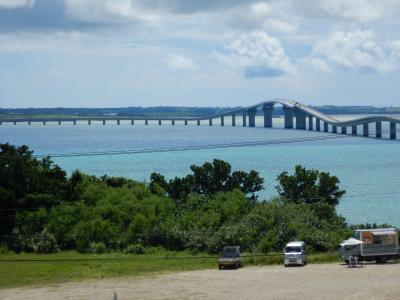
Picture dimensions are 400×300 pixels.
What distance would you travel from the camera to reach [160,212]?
158 ft

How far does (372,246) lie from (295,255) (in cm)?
365

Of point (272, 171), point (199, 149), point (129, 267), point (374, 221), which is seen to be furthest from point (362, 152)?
point (129, 267)

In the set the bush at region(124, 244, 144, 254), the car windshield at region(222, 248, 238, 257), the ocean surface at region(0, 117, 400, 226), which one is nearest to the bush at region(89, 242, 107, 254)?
the bush at region(124, 244, 144, 254)

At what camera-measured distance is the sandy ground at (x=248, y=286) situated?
2977 centimetres

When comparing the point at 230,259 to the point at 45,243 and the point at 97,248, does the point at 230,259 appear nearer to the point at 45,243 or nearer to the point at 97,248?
the point at 97,248

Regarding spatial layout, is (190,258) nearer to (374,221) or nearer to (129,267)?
(129,267)

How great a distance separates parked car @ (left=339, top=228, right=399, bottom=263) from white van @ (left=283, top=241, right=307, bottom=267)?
1708mm

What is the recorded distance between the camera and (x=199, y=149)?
441 ft

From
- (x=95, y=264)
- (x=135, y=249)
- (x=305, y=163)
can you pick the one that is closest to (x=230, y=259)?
(x=95, y=264)

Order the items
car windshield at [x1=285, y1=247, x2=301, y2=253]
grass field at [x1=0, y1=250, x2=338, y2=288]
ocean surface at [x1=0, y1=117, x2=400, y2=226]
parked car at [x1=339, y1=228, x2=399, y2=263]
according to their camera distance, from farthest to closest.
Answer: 1. ocean surface at [x1=0, y1=117, x2=400, y2=226]
2. car windshield at [x1=285, y1=247, x2=301, y2=253]
3. parked car at [x1=339, y1=228, x2=399, y2=263]
4. grass field at [x1=0, y1=250, x2=338, y2=288]

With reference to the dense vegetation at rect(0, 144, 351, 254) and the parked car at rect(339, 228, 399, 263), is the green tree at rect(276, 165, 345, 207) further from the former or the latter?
the parked car at rect(339, 228, 399, 263)

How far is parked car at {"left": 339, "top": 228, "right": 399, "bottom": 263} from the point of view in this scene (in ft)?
124

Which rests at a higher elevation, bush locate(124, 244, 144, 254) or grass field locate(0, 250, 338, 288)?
bush locate(124, 244, 144, 254)

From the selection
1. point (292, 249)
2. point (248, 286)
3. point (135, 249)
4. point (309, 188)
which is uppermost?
point (309, 188)
